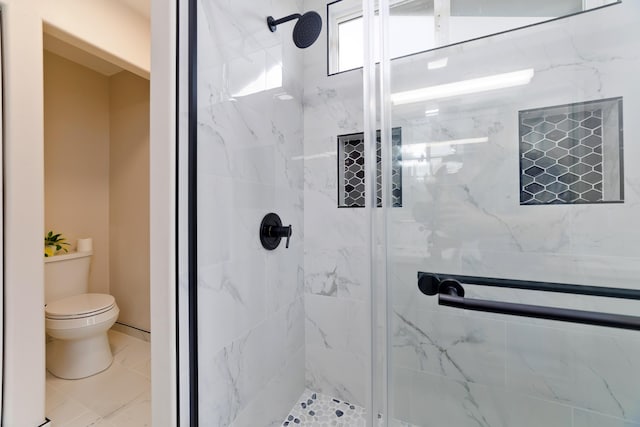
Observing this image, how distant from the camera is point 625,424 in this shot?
34.6 inches

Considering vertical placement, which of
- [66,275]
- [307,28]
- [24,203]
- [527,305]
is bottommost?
[66,275]

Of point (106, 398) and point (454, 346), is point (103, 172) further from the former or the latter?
point (454, 346)

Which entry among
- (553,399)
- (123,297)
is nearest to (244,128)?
(553,399)

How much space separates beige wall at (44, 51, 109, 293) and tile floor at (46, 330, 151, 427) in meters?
0.89

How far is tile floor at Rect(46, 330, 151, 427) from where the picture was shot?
4.28ft

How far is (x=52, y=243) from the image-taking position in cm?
194

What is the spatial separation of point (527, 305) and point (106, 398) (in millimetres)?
1996

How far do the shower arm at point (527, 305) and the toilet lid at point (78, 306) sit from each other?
188 centimetres

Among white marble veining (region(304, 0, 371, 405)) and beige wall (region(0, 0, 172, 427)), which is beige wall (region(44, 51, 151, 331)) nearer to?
beige wall (region(0, 0, 172, 427))

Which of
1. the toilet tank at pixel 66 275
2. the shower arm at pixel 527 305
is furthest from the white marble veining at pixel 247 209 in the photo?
the toilet tank at pixel 66 275

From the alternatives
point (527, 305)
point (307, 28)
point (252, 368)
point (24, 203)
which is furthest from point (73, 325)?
point (527, 305)

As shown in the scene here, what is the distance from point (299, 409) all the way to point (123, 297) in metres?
1.81

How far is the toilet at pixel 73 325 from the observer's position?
1537 mm

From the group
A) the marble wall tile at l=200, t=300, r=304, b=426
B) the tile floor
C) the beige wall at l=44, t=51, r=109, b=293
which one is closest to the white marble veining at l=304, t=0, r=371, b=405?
the marble wall tile at l=200, t=300, r=304, b=426
